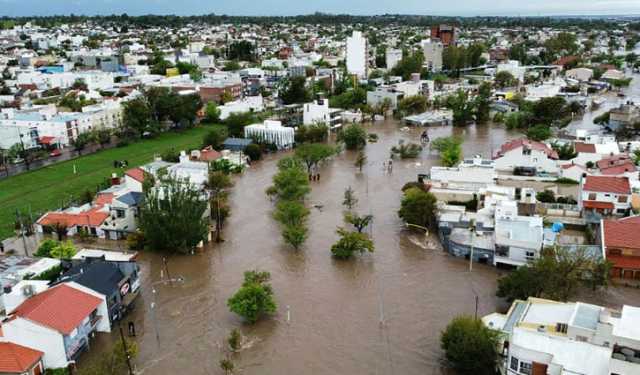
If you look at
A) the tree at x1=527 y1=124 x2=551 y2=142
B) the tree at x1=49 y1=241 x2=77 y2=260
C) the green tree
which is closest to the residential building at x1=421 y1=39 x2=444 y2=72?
the green tree

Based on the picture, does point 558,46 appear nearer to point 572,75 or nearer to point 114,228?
point 572,75

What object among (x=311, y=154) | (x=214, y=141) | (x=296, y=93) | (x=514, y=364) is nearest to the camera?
(x=514, y=364)

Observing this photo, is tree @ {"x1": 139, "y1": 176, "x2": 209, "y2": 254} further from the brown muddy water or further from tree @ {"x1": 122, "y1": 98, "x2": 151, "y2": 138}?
tree @ {"x1": 122, "y1": 98, "x2": 151, "y2": 138}

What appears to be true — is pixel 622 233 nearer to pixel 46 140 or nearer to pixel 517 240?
pixel 517 240

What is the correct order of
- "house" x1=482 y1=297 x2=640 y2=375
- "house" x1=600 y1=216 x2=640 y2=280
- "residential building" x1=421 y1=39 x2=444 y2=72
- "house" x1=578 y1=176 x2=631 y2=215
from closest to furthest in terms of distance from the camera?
"house" x1=482 y1=297 x2=640 y2=375, "house" x1=600 y1=216 x2=640 y2=280, "house" x1=578 y1=176 x2=631 y2=215, "residential building" x1=421 y1=39 x2=444 y2=72

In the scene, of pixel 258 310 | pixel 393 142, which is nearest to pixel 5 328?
pixel 258 310

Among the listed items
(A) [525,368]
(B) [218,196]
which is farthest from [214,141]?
(A) [525,368]

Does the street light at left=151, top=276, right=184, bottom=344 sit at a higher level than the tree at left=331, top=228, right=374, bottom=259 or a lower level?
lower
